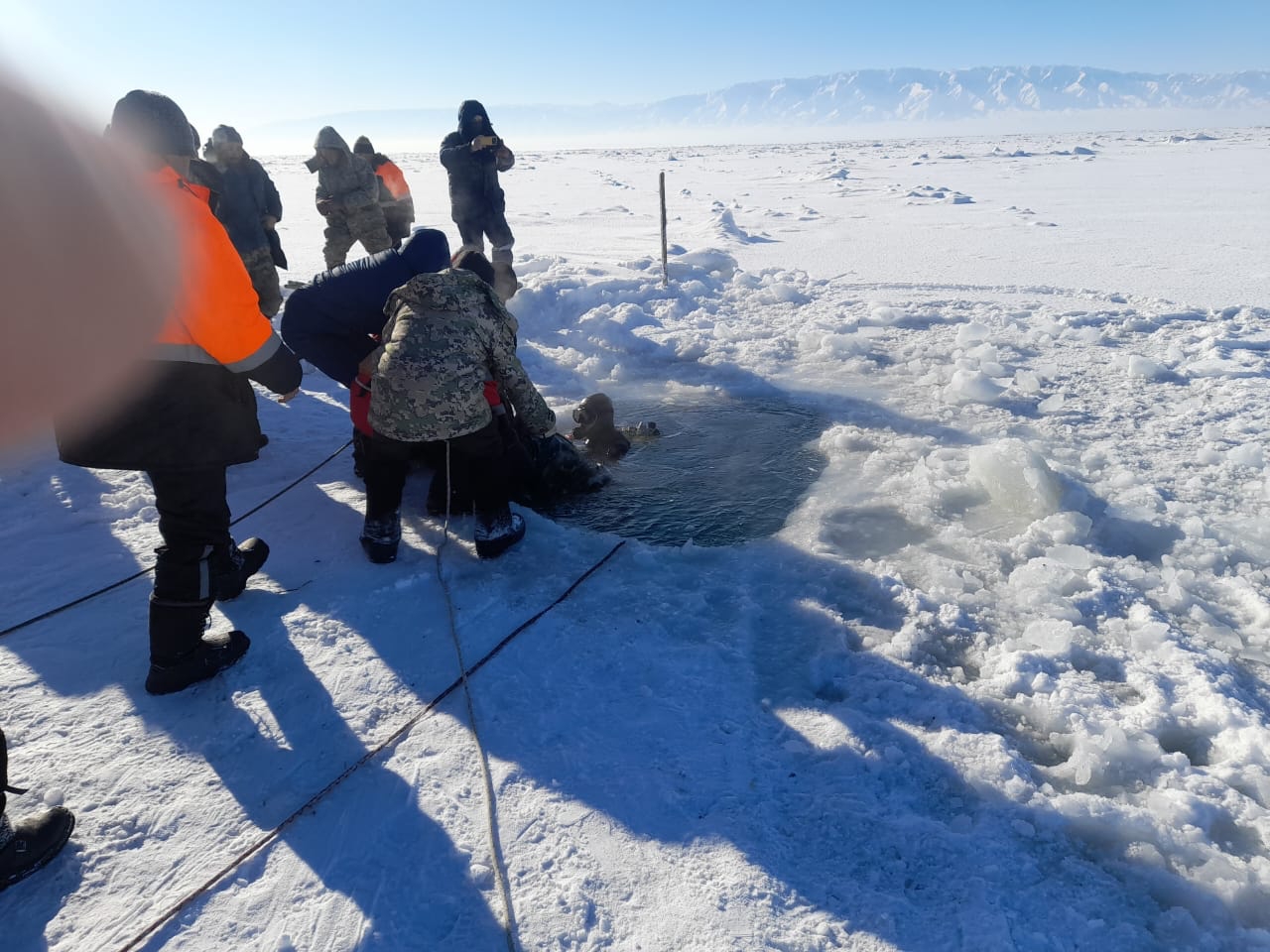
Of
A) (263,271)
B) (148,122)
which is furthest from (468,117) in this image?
(148,122)

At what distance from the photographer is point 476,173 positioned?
7.21 m

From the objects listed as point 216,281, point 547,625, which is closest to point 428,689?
point 547,625

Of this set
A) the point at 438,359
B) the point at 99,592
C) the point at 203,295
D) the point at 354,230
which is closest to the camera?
the point at 203,295

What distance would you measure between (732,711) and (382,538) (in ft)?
5.98

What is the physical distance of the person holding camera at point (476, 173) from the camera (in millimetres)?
7152

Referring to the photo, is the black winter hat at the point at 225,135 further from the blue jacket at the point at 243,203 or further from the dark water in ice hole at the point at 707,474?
the dark water in ice hole at the point at 707,474

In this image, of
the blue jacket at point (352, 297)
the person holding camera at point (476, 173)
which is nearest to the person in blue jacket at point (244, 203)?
the person holding camera at point (476, 173)

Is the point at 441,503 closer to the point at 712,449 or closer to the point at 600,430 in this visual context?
the point at 600,430

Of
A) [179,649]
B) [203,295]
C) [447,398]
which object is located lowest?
[179,649]

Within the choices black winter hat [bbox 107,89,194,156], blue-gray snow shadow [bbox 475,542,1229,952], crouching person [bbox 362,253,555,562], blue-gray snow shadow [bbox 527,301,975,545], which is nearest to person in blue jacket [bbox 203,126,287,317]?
blue-gray snow shadow [bbox 527,301,975,545]

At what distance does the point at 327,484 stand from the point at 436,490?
84 cm

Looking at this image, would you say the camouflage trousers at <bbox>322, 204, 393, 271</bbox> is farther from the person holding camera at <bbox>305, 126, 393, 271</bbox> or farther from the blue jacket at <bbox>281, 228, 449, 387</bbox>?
the blue jacket at <bbox>281, 228, 449, 387</bbox>

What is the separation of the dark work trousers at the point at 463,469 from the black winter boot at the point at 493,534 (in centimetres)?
3

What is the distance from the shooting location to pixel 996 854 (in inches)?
74.8
